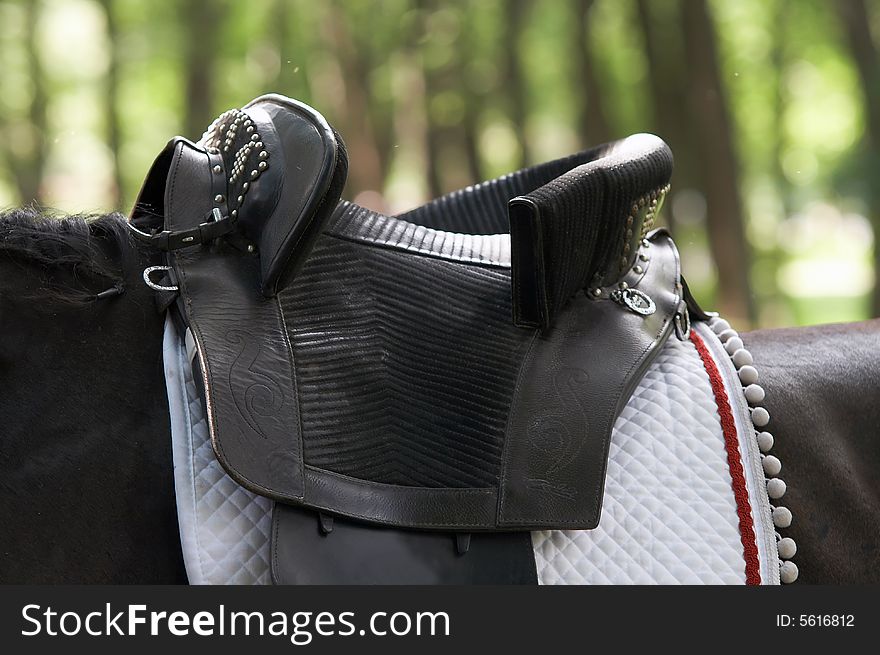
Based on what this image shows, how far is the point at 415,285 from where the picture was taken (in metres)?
1.49

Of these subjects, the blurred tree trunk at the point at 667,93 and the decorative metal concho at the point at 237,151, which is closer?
the decorative metal concho at the point at 237,151

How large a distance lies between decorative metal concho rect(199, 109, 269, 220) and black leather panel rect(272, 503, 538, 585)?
519mm

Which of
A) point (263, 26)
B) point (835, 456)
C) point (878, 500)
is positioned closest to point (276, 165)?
point (835, 456)

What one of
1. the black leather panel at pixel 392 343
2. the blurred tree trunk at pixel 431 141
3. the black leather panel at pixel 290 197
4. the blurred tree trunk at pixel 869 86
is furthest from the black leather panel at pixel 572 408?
the blurred tree trunk at pixel 431 141

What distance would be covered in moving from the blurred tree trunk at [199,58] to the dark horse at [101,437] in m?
9.40

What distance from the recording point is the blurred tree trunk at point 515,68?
42.1 ft

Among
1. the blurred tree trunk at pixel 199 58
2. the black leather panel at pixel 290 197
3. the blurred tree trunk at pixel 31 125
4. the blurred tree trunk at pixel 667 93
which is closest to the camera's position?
the black leather panel at pixel 290 197

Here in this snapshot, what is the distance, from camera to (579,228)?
1518 millimetres

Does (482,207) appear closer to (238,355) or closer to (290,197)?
(290,197)

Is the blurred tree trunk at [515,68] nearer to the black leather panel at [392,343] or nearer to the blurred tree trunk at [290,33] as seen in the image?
the blurred tree trunk at [290,33]

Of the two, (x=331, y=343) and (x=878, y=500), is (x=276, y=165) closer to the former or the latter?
(x=331, y=343)

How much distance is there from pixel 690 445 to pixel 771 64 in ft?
54.3

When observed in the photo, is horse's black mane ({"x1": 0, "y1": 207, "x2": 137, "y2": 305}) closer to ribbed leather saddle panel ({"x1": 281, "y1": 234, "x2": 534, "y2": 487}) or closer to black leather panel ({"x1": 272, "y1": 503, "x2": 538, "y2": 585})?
ribbed leather saddle panel ({"x1": 281, "y1": 234, "x2": 534, "y2": 487})

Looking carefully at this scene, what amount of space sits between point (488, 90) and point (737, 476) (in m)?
13.2
